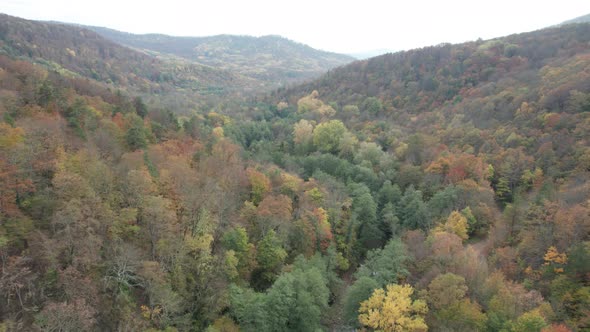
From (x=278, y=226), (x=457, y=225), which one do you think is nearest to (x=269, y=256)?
(x=278, y=226)

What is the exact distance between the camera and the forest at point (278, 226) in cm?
2288

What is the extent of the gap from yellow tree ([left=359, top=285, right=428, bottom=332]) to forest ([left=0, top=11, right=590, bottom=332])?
0.15 metres

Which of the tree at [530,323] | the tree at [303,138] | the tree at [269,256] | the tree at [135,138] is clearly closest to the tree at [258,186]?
the tree at [269,256]

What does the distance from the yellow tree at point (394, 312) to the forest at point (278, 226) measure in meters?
0.15

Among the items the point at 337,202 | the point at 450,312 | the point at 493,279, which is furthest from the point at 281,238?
the point at 493,279

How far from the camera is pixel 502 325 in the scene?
24.9 metres

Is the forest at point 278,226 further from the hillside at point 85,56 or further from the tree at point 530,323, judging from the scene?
the hillside at point 85,56

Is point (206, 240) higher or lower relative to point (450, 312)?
higher

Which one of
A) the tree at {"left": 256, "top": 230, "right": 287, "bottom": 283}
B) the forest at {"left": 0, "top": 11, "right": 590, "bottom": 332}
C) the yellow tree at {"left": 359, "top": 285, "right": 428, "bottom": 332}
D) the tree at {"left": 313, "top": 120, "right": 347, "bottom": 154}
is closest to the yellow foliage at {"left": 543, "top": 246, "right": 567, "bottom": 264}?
the forest at {"left": 0, "top": 11, "right": 590, "bottom": 332}

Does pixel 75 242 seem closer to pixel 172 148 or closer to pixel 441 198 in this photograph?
pixel 172 148

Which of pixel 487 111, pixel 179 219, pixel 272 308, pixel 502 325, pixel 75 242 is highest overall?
pixel 487 111

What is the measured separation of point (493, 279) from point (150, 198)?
27.5 meters

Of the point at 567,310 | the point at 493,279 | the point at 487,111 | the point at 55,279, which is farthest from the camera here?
the point at 487,111

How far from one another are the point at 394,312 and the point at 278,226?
1451cm
